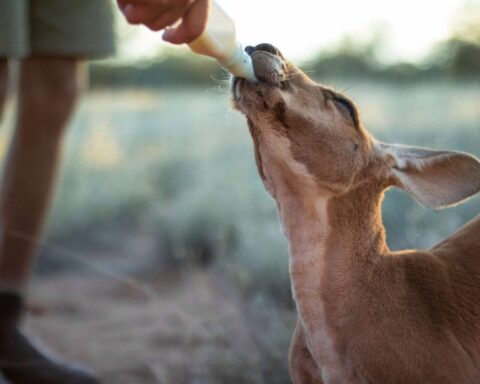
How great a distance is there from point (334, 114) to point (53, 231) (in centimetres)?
541

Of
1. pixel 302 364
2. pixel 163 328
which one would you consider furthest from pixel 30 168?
pixel 302 364

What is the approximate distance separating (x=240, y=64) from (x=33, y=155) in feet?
6.53

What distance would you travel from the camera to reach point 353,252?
3.90 m

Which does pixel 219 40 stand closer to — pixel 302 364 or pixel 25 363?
pixel 302 364

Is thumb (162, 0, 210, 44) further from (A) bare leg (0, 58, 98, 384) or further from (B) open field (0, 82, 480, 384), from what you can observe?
(A) bare leg (0, 58, 98, 384)

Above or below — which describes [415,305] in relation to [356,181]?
below

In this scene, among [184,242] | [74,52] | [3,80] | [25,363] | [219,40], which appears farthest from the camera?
[184,242]

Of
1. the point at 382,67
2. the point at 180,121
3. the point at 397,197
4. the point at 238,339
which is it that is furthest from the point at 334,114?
the point at 382,67

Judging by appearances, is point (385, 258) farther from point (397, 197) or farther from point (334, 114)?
point (397, 197)

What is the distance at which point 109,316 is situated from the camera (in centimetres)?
689

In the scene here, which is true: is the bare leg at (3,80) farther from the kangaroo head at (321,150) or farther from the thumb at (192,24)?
the thumb at (192,24)

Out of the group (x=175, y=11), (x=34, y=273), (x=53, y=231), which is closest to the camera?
(x=175, y=11)

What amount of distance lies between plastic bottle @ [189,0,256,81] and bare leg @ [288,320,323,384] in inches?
45.0

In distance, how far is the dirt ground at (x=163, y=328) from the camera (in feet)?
17.1
